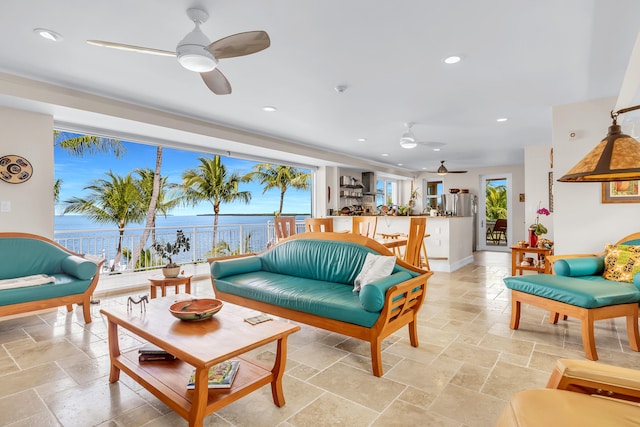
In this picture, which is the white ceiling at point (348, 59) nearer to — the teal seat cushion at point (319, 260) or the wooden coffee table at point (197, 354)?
the teal seat cushion at point (319, 260)

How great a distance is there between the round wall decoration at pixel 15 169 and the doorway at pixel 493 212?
10.2 meters

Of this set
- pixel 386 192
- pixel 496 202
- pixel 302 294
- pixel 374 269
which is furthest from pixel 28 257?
pixel 496 202

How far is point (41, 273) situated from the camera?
3596 millimetres

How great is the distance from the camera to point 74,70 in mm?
3105

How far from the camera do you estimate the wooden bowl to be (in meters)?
2.10

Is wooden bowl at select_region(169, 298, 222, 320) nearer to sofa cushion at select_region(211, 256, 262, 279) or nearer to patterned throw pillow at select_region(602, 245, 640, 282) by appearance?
sofa cushion at select_region(211, 256, 262, 279)

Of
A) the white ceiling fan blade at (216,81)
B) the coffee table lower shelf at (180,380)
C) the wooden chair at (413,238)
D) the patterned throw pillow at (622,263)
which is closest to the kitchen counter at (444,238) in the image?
the wooden chair at (413,238)

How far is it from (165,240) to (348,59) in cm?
364

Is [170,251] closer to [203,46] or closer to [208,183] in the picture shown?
[203,46]

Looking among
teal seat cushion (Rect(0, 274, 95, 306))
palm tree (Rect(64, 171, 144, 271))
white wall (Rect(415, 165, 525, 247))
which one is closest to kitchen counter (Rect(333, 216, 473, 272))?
white wall (Rect(415, 165, 525, 247))

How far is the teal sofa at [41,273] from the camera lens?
9.91 ft

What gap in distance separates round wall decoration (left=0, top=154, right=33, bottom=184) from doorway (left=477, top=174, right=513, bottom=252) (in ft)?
33.6

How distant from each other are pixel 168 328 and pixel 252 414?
735 mm

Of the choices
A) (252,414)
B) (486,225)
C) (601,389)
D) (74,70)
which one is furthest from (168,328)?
(486,225)
